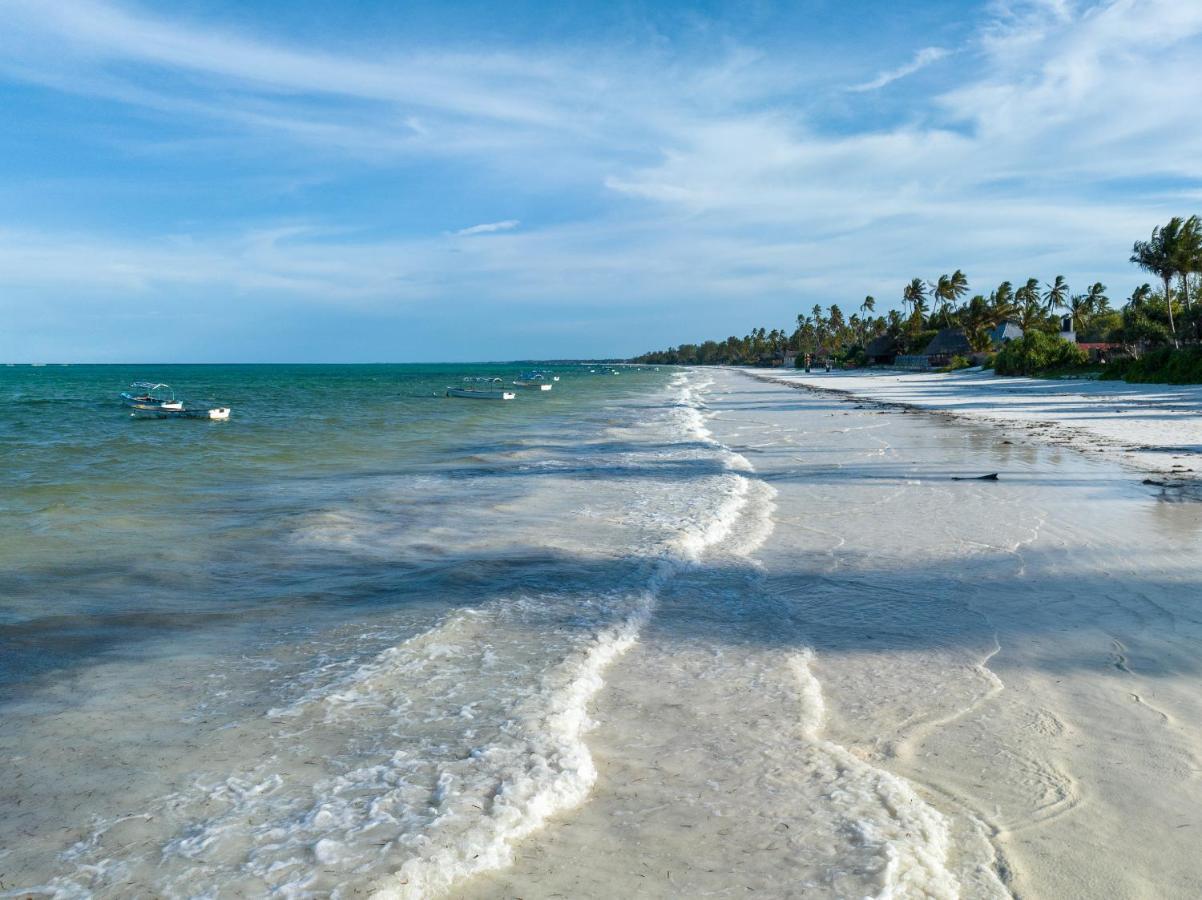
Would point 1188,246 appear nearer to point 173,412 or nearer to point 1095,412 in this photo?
point 1095,412

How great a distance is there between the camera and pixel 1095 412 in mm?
31297

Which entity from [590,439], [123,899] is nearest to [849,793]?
[123,899]

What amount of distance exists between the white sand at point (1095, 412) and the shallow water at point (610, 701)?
22.7 feet

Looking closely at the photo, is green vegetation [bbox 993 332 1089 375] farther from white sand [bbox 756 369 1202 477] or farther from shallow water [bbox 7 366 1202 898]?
shallow water [bbox 7 366 1202 898]

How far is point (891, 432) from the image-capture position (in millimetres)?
27328

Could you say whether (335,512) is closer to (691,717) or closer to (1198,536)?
(691,717)

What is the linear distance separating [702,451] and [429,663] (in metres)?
17.0

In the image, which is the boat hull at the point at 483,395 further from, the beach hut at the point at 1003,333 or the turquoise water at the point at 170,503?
the beach hut at the point at 1003,333

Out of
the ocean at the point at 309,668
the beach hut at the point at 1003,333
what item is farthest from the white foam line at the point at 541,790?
the beach hut at the point at 1003,333

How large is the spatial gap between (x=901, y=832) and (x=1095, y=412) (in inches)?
1297

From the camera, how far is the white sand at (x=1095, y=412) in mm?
19109

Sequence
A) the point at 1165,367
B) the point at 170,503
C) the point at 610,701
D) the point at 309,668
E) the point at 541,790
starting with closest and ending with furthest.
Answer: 1. the point at 541,790
2. the point at 610,701
3. the point at 309,668
4. the point at 170,503
5. the point at 1165,367

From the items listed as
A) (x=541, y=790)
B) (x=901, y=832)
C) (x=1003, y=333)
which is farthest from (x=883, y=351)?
(x=541, y=790)

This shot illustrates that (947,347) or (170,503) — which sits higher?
(947,347)
